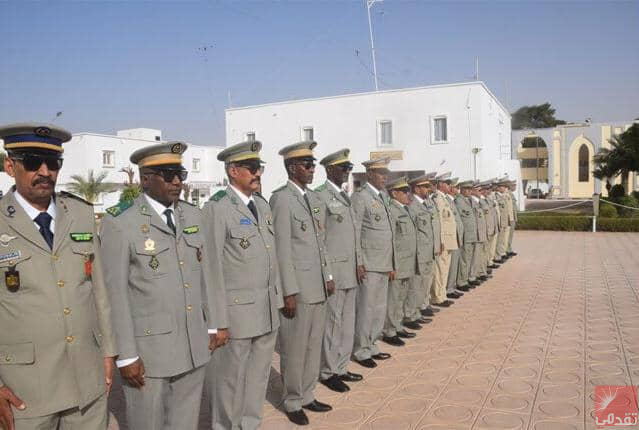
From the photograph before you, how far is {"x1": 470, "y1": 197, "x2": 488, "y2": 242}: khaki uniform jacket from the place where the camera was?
970 cm

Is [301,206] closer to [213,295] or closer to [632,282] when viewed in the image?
[213,295]

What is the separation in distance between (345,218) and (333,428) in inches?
75.3

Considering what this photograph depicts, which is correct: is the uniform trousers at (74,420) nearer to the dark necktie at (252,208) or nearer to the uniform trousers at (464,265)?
the dark necktie at (252,208)

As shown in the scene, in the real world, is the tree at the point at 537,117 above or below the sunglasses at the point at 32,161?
above

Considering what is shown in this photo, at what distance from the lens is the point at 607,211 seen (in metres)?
21.2

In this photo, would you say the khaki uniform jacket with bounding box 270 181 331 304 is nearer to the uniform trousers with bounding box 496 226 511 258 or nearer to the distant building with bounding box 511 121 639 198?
the uniform trousers with bounding box 496 226 511 258

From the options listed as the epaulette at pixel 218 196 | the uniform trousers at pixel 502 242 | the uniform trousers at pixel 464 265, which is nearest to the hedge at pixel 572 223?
the uniform trousers at pixel 502 242

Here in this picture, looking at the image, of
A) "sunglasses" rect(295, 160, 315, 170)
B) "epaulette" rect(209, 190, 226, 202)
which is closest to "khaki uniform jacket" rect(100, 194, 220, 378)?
"epaulette" rect(209, 190, 226, 202)

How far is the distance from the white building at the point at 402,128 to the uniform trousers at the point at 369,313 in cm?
1850

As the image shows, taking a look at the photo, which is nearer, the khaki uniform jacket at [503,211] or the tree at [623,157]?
the khaki uniform jacket at [503,211]

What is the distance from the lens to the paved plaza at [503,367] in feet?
13.5

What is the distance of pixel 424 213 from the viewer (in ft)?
24.7

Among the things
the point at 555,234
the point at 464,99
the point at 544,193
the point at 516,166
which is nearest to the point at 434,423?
the point at 555,234

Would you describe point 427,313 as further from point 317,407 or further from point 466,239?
point 317,407
